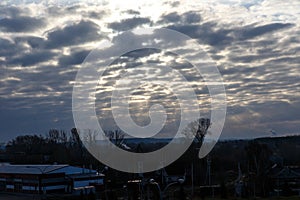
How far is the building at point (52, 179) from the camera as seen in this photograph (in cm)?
3791

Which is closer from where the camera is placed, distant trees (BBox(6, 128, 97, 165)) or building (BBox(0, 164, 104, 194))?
building (BBox(0, 164, 104, 194))

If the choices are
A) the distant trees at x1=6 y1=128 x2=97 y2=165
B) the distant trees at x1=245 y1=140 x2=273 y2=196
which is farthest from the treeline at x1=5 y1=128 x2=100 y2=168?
the distant trees at x1=245 y1=140 x2=273 y2=196

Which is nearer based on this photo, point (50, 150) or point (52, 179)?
point (52, 179)

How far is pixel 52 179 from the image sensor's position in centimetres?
3844

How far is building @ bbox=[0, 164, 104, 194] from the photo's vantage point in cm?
3791

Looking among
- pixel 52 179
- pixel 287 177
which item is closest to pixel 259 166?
pixel 287 177

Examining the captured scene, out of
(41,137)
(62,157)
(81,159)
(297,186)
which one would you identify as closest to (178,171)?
(297,186)

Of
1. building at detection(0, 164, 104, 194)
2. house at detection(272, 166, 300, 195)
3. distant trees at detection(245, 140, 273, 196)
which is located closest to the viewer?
distant trees at detection(245, 140, 273, 196)

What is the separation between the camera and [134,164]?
4325 centimetres

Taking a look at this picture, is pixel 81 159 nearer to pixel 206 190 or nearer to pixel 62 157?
pixel 62 157

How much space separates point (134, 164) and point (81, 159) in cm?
1485

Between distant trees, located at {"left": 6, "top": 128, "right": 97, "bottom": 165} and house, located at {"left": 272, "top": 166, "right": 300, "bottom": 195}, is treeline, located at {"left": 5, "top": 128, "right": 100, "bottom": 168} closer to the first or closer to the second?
distant trees, located at {"left": 6, "top": 128, "right": 97, "bottom": 165}

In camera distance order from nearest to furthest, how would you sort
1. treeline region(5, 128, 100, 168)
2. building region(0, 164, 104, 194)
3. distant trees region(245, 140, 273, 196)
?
distant trees region(245, 140, 273, 196) → building region(0, 164, 104, 194) → treeline region(5, 128, 100, 168)

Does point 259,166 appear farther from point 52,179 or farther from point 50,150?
point 50,150
